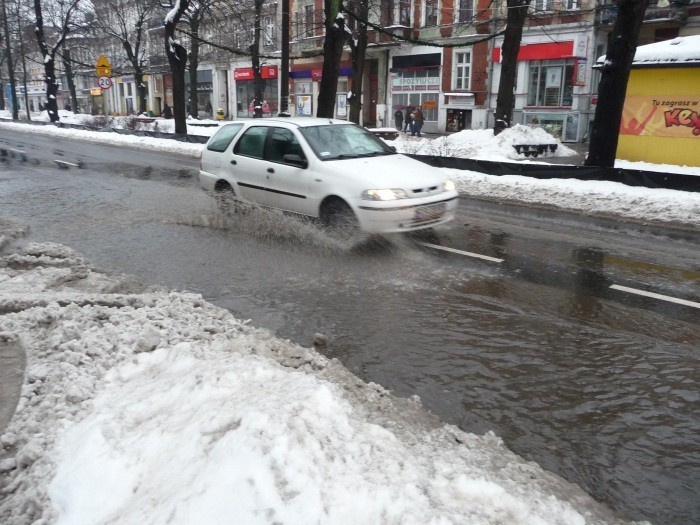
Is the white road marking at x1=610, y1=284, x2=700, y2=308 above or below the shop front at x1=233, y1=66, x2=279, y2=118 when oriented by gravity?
below

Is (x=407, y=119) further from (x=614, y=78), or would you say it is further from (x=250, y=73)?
(x=614, y=78)

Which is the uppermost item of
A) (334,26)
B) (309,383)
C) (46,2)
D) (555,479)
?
(46,2)

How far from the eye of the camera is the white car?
761cm

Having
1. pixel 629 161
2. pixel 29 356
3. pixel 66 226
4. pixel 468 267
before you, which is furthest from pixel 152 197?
pixel 629 161

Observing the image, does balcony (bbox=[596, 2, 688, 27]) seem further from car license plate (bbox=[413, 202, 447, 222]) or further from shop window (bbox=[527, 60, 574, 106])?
car license plate (bbox=[413, 202, 447, 222])

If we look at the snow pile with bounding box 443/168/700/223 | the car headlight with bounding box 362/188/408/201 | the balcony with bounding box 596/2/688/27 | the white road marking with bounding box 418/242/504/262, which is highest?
the balcony with bounding box 596/2/688/27

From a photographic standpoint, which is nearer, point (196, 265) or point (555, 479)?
point (555, 479)

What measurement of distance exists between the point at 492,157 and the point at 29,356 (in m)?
16.2

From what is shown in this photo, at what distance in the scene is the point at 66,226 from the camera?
9.36m

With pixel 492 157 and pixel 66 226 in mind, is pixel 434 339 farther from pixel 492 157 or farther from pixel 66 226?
pixel 492 157

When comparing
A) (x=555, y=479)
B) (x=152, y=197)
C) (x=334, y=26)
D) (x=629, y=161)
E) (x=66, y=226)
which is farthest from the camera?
(x=334, y=26)

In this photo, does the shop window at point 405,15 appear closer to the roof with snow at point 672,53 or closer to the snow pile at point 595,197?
the roof with snow at point 672,53

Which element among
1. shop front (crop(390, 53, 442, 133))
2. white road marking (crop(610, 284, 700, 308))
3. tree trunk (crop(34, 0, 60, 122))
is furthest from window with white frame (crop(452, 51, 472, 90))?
white road marking (crop(610, 284, 700, 308))

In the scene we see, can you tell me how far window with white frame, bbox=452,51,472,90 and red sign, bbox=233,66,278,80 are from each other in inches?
698
